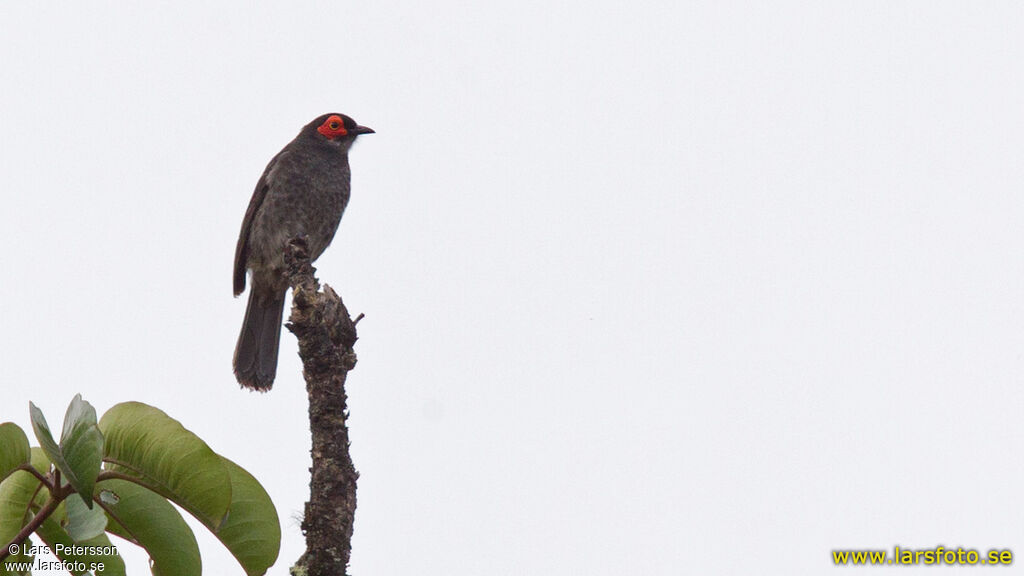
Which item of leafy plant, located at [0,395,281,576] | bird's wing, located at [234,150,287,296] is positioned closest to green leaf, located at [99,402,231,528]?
leafy plant, located at [0,395,281,576]

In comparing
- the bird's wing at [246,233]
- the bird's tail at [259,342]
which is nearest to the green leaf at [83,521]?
the bird's tail at [259,342]

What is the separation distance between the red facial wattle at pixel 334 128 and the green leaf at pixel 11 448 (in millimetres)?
6291

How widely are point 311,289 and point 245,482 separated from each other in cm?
125

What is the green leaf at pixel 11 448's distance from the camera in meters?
2.53

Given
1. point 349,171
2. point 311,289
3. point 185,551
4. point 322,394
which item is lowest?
point 185,551

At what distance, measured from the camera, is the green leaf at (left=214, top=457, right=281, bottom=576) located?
117 inches

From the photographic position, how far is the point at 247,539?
3000 mm

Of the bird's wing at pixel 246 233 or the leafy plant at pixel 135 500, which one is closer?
the leafy plant at pixel 135 500

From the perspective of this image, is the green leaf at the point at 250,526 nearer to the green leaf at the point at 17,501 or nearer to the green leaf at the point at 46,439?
the green leaf at the point at 17,501

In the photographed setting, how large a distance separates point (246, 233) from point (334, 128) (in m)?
1.09

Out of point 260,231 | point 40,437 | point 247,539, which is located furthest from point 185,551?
point 260,231

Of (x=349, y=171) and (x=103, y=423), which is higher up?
(x=349, y=171)

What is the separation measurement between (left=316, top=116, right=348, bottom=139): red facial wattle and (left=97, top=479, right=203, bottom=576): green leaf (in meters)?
6.07

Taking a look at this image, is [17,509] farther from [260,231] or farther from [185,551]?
[260,231]
